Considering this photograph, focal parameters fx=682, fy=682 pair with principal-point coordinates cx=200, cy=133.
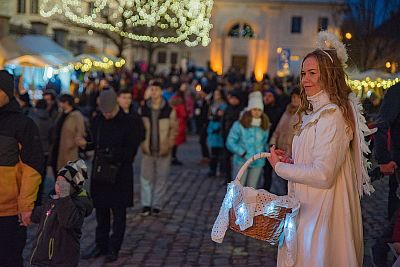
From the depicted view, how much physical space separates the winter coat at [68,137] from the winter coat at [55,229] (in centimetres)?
422

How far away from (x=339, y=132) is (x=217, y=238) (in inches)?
37.0

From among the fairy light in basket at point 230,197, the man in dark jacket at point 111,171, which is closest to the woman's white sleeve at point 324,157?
the fairy light in basket at point 230,197

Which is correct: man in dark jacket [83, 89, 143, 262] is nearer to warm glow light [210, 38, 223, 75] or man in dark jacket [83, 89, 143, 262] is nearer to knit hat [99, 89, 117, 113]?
knit hat [99, 89, 117, 113]

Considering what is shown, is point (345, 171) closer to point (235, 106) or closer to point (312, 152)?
point (312, 152)

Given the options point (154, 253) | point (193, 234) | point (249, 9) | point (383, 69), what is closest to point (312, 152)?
point (154, 253)

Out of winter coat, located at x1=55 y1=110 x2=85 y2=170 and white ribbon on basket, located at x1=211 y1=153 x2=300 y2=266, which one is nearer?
white ribbon on basket, located at x1=211 y1=153 x2=300 y2=266

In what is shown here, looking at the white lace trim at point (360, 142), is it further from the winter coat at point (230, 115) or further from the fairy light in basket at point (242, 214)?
the winter coat at point (230, 115)

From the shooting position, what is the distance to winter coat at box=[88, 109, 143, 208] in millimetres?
7523

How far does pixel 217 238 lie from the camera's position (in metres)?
4.01

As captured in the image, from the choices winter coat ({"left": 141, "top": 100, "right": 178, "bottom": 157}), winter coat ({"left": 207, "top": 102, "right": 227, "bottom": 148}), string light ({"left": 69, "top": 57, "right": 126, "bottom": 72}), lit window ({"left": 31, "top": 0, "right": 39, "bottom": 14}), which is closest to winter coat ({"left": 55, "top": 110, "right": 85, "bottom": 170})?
winter coat ({"left": 141, "top": 100, "right": 178, "bottom": 157})

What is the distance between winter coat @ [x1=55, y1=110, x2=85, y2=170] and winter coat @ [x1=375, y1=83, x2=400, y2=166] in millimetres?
4752

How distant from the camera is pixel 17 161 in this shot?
538cm

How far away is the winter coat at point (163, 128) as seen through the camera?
991 cm

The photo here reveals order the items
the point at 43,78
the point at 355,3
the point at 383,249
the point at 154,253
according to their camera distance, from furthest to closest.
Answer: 1. the point at 43,78
2. the point at 355,3
3. the point at 154,253
4. the point at 383,249
